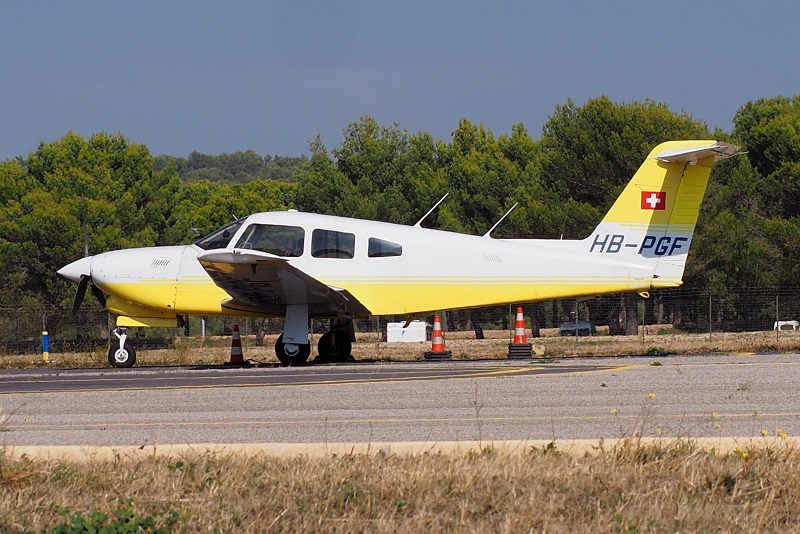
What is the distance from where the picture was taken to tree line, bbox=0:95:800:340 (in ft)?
122

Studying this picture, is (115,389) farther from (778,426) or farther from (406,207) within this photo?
(406,207)

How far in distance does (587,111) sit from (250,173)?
14646 centimetres

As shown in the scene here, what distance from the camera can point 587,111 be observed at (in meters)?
40.1

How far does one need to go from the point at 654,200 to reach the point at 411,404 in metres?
8.52

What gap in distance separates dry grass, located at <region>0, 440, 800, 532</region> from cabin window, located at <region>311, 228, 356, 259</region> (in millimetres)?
11012

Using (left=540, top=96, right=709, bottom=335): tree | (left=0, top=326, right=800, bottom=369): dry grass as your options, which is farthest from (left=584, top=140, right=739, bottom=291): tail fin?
(left=540, top=96, right=709, bottom=335): tree

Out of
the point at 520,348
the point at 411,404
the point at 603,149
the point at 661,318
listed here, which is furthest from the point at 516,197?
the point at 411,404

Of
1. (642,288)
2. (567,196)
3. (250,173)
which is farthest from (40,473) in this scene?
(250,173)

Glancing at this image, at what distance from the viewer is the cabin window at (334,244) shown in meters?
17.4

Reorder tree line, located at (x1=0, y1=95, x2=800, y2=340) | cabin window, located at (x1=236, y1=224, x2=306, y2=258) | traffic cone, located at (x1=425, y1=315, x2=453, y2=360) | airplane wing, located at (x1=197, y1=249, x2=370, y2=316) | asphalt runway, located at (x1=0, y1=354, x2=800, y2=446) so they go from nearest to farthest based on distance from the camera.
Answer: asphalt runway, located at (x1=0, y1=354, x2=800, y2=446) < airplane wing, located at (x1=197, y1=249, x2=370, y2=316) < cabin window, located at (x1=236, y1=224, x2=306, y2=258) < traffic cone, located at (x1=425, y1=315, x2=453, y2=360) < tree line, located at (x1=0, y1=95, x2=800, y2=340)

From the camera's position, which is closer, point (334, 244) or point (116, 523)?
point (116, 523)

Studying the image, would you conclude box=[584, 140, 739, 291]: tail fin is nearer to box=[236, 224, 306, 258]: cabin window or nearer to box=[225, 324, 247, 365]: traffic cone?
box=[236, 224, 306, 258]: cabin window

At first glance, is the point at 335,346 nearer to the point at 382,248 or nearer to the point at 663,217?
the point at 382,248

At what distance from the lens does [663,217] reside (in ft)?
56.3
